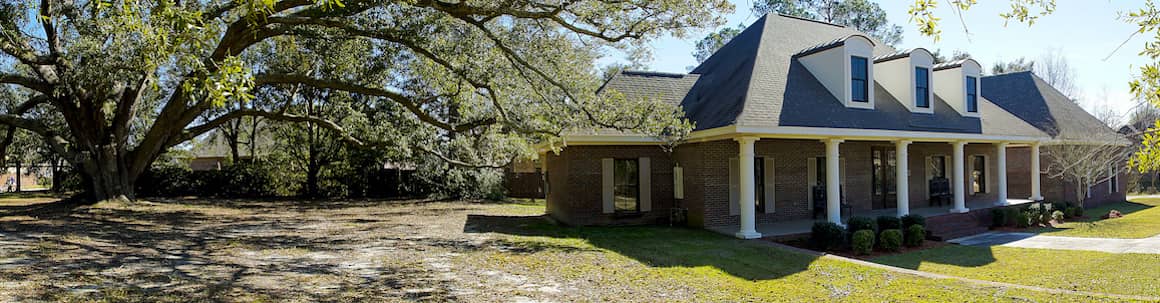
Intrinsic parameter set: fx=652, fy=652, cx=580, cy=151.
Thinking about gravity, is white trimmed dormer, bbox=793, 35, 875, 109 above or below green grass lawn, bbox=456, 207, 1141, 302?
above

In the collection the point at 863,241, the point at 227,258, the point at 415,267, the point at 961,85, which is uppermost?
the point at 961,85

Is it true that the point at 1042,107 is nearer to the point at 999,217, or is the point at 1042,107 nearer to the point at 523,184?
the point at 999,217

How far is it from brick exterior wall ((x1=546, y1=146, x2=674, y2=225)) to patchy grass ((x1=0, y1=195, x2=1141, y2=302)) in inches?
31.7

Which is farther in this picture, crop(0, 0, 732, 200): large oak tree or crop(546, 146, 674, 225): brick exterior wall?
crop(546, 146, 674, 225): brick exterior wall

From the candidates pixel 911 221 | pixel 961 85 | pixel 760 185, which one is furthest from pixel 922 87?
pixel 760 185

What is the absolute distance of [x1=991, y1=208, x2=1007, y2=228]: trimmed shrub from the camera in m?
16.6

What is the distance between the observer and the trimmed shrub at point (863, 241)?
12125 mm

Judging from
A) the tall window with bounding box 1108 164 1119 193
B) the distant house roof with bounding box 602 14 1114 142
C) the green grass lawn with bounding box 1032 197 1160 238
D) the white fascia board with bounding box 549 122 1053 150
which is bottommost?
the green grass lawn with bounding box 1032 197 1160 238

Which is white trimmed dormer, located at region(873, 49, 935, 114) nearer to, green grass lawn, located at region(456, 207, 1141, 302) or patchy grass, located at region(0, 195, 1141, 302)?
patchy grass, located at region(0, 195, 1141, 302)

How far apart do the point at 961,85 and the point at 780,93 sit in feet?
21.6

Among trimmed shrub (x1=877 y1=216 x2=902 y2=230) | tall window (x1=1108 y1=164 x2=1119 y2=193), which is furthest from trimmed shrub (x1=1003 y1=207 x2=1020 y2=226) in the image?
tall window (x1=1108 y1=164 x2=1119 y2=193)

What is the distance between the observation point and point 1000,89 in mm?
25703

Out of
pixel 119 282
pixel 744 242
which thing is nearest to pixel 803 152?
pixel 744 242

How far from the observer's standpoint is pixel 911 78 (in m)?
16.2
